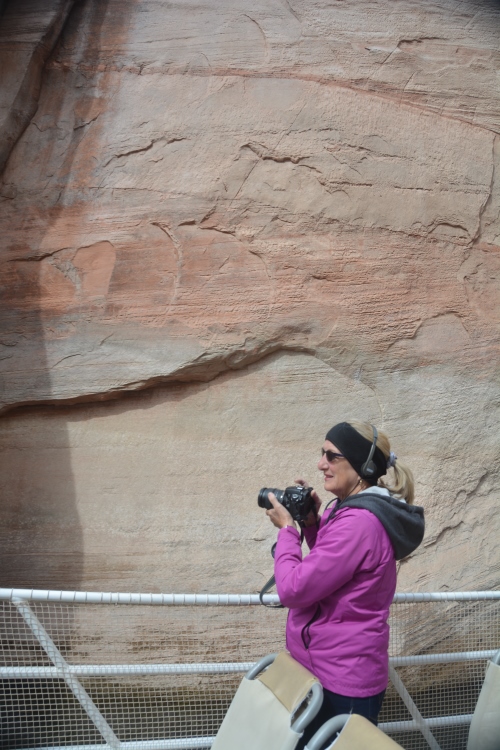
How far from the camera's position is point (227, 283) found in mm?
4637

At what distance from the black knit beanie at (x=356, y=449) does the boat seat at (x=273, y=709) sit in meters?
0.60

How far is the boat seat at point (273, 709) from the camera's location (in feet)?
5.91

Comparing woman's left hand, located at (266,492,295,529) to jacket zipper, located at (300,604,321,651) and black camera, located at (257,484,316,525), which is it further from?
jacket zipper, located at (300,604,321,651)

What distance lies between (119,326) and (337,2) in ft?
9.37

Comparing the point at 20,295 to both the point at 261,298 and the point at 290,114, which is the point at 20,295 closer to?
the point at 261,298

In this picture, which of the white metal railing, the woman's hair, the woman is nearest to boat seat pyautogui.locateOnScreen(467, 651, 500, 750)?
the white metal railing

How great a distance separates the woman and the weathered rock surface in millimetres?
2497

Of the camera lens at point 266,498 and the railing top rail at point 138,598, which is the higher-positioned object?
the camera lens at point 266,498

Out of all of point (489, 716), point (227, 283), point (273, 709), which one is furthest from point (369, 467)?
point (227, 283)

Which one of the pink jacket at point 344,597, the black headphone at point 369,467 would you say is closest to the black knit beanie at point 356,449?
the black headphone at point 369,467

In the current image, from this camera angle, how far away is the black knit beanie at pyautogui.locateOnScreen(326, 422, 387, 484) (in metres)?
2.17

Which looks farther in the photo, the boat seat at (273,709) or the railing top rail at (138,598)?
the railing top rail at (138,598)

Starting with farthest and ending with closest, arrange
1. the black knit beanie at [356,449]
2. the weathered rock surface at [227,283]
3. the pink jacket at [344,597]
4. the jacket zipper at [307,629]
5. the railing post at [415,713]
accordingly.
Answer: the weathered rock surface at [227,283] < the railing post at [415,713] < the black knit beanie at [356,449] < the jacket zipper at [307,629] < the pink jacket at [344,597]

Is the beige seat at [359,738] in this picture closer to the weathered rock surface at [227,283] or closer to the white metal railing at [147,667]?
the white metal railing at [147,667]
